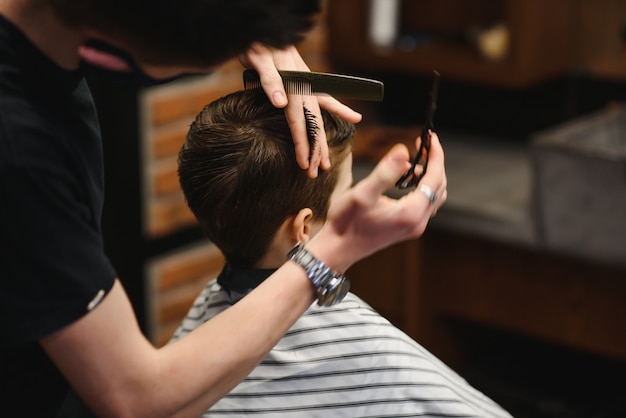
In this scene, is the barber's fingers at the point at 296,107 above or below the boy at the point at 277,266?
above

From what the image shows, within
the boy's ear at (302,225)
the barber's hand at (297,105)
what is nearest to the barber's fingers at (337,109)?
the barber's hand at (297,105)

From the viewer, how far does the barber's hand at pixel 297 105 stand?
50.9 inches

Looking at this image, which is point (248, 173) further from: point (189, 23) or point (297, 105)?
point (189, 23)

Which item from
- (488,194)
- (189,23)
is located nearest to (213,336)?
(189,23)

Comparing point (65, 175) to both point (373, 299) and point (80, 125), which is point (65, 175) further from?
point (373, 299)

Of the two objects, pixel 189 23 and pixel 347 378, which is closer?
pixel 189 23

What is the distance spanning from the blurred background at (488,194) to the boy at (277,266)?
4.03ft

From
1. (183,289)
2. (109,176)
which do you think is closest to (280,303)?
(109,176)

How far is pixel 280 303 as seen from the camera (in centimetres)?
109

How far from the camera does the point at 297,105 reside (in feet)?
4.25

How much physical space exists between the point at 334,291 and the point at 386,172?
0.17 metres

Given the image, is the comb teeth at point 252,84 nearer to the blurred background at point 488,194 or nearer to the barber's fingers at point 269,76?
the barber's fingers at point 269,76

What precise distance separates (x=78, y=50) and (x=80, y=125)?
88 millimetres

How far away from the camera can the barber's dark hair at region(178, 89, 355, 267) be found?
1.38 m
